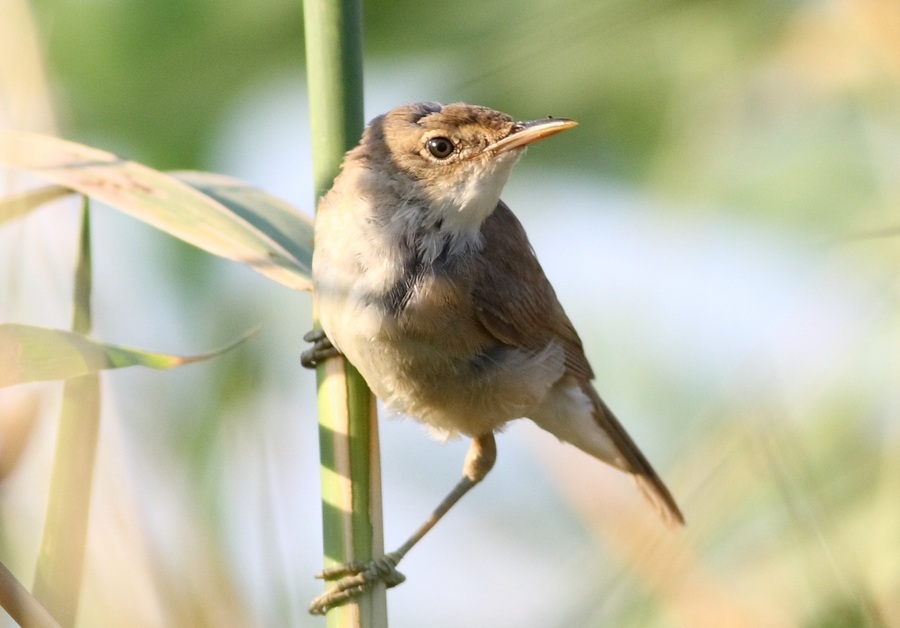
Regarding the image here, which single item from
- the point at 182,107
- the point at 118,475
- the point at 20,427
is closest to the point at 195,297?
the point at 182,107

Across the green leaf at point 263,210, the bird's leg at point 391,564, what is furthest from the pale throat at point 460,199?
the bird's leg at point 391,564

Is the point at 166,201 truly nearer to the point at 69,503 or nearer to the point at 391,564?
the point at 69,503

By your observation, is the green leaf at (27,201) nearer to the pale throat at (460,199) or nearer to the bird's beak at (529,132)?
the pale throat at (460,199)

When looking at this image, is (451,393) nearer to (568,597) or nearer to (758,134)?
(568,597)

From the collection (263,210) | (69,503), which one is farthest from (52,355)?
(263,210)

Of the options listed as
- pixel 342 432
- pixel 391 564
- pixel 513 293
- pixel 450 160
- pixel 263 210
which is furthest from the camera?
pixel 513 293
